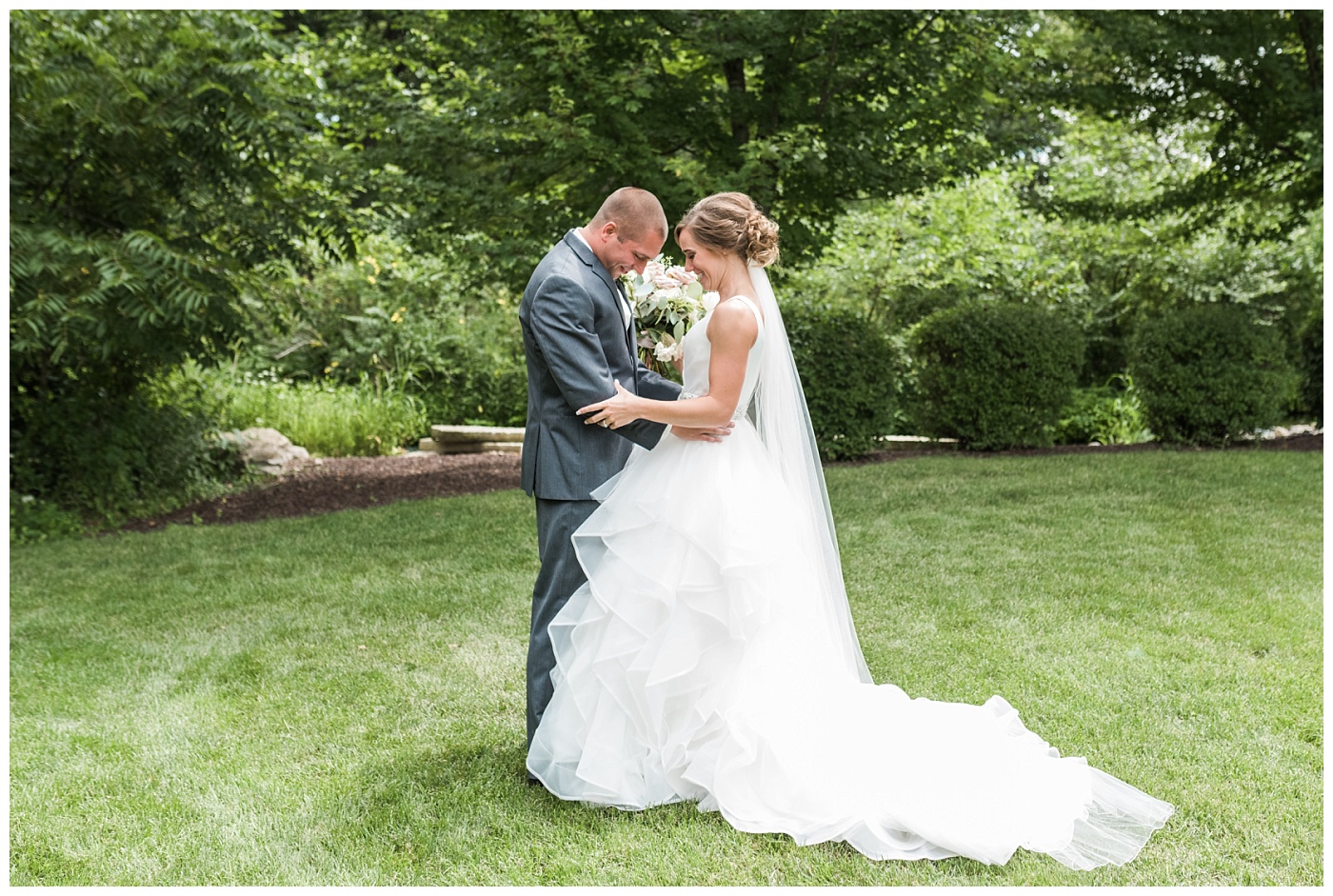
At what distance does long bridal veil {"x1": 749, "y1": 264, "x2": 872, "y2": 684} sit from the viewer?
11.7 feet

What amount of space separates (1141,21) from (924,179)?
2507mm

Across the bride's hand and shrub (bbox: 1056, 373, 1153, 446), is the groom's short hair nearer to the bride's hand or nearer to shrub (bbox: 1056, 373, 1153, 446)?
the bride's hand

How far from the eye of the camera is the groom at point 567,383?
3.33 metres

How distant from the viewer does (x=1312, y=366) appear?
11.7m

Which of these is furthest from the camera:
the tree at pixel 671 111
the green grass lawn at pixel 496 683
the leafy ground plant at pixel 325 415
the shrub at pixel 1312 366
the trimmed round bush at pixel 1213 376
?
the leafy ground plant at pixel 325 415

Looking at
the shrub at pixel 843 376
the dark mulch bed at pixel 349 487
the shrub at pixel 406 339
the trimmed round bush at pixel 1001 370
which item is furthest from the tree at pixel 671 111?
the shrub at pixel 406 339

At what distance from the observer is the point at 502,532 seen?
7754 millimetres

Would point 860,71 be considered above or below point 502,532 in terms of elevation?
above

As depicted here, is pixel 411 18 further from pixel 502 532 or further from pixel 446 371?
pixel 446 371

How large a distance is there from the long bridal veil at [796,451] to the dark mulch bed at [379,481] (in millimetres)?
6257

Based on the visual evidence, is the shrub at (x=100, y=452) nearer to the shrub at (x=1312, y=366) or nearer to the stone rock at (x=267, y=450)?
the stone rock at (x=267, y=450)

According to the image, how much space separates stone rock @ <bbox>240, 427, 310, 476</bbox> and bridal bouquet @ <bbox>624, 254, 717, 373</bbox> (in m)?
8.12

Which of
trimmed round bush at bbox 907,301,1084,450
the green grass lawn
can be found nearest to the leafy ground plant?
the green grass lawn

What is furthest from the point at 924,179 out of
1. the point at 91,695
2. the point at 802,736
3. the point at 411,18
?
the point at 91,695
